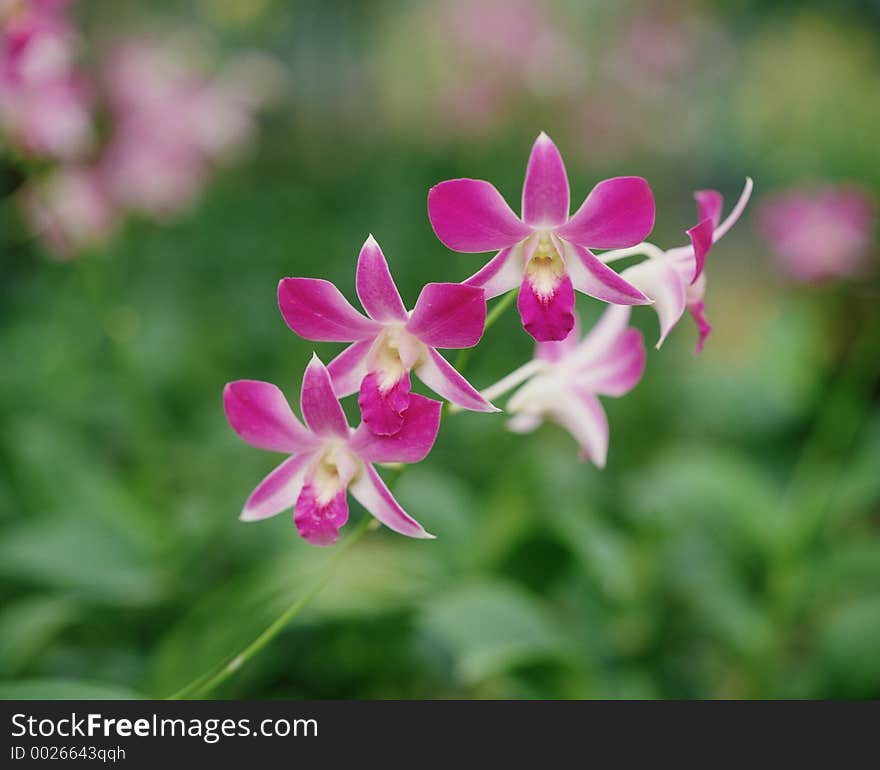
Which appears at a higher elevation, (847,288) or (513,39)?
(513,39)

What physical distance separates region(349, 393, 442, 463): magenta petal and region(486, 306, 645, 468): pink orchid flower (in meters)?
0.16

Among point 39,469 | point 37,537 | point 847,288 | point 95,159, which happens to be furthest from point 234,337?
point 847,288

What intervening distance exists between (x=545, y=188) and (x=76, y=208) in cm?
144

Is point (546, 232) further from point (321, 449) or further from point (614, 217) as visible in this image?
point (321, 449)

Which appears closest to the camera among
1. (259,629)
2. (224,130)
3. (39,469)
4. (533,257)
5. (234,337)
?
(533,257)

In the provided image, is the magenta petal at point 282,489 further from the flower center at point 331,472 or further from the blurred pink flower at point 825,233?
the blurred pink flower at point 825,233

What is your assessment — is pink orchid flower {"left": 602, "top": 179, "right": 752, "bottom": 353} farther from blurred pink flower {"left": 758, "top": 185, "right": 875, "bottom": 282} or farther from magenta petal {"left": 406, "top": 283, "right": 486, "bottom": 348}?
blurred pink flower {"left": 758, "top": 185, "right": 875, "bottom": 282}

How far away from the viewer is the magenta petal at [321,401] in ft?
2.11

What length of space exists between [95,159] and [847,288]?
2.36 m

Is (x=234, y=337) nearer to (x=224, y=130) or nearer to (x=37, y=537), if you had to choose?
(x=224, y=130)

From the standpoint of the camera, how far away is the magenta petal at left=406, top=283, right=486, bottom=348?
1.95ft

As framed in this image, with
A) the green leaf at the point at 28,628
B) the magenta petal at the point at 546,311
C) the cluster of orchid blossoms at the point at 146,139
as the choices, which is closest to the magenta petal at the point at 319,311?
the magenta petal at the point at 546,311

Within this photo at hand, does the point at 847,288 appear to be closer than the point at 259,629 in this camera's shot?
No

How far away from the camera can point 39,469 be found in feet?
5.11
